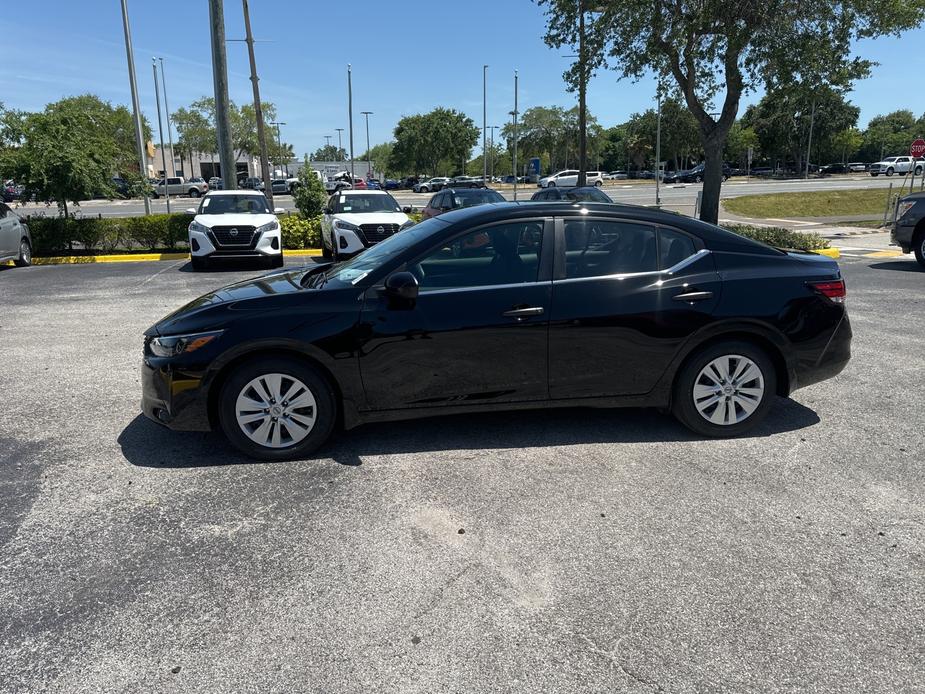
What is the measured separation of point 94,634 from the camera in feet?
9.04

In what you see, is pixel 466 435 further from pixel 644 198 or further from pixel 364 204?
pixel 644 198

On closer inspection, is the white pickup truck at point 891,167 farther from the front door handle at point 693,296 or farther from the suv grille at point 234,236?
the front door handle at point 693,296

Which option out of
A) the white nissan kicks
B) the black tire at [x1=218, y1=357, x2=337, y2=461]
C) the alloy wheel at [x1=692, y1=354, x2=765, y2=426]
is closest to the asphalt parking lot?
the black tire at [x1=218, y1=357, x2=337, y2=461]

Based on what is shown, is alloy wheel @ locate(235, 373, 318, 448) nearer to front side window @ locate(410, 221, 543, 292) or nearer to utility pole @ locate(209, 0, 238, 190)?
front side window @ locate(410, 221, 543, 292)

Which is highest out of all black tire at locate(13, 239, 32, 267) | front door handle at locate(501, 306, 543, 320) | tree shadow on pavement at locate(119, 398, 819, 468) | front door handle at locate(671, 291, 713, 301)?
front door handle at locate(671, 291, 713, 301)

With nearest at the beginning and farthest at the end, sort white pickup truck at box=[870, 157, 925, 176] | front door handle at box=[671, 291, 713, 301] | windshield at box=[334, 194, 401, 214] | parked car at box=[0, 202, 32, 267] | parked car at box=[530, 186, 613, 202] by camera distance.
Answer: front door handle at box=[671, 291, 713, 301]
parked car at box=[0, 202, 32, 267]
windshield at box=[334, 194, 401, 214]
parked car at box=[530, 186, 613, 202]
white pickup truck at box=[870, 157, 925, 176]

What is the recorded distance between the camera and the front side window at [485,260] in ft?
14.5

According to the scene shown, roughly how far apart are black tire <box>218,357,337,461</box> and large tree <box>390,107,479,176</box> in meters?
70.4

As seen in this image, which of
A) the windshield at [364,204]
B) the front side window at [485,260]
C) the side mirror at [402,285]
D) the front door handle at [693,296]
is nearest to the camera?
the side mirror at [402,285]

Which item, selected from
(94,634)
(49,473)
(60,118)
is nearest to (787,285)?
(94,634)

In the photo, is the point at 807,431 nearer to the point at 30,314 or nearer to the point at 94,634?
the point at 94,634

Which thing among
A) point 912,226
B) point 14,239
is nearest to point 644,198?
point 912,226

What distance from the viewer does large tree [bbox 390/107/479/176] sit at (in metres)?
71.7

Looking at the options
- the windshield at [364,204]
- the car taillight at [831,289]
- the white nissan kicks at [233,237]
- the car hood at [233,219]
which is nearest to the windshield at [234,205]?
the white nissan kicks at [233,237]
